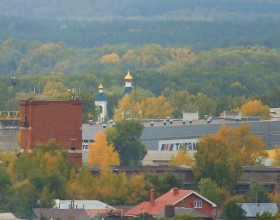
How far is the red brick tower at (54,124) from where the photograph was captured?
241 ft

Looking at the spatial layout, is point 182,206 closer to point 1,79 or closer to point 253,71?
point 1,79

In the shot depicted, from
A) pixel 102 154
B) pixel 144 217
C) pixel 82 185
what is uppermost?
pixel 102 154

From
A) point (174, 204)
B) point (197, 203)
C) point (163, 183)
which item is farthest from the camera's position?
point (163, 183)

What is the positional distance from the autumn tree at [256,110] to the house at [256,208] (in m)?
50.2

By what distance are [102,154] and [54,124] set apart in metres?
5.50

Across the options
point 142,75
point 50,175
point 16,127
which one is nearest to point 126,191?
point 50,175

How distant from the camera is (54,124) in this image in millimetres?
73812

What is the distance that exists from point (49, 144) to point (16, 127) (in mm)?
23302

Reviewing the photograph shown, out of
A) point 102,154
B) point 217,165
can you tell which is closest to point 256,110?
point 102,154

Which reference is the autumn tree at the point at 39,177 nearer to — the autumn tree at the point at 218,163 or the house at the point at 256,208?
the autumn tree at the point at 218,163

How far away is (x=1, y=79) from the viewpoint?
13550cm

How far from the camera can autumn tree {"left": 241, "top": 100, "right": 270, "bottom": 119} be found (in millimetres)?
111438

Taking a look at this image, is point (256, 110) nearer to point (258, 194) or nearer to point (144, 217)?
point (258, 194)

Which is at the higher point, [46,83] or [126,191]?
[46,83]
